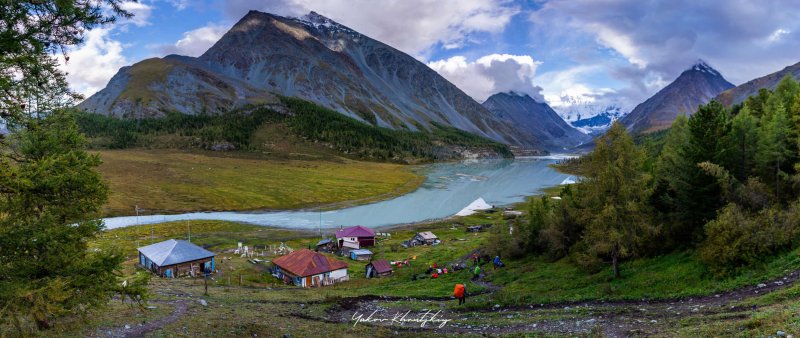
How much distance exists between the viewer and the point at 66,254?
550 inches

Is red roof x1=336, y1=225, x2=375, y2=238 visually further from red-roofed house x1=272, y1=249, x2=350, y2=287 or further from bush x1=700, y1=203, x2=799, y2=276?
bush x1=700, y1=203, x2=799, y2=276

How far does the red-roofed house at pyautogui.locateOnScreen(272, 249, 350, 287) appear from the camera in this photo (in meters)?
53.7

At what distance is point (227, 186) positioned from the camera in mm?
145250

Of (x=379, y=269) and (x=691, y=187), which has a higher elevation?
(x=691, y=187)

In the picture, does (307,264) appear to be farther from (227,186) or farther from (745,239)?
(227,186)

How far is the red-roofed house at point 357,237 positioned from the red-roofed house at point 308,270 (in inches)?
752

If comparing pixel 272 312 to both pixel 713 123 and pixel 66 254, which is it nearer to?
pixel 66 254

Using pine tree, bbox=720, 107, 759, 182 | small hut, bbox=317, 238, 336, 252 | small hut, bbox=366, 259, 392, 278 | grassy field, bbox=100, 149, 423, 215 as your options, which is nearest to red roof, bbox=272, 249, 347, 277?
small hut, bbox=366, 259, 392, 278

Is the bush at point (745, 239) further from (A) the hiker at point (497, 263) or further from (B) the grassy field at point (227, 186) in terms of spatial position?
(B) the grassy field at point (227, 186)

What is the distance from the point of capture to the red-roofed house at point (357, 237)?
252 ft

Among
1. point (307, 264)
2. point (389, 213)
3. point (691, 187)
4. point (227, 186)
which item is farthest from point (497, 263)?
point (227, 186)

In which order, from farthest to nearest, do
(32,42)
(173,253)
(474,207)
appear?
(474,207), (173,253), (32,42)

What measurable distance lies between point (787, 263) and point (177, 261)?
60.6 metres

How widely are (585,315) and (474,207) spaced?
102235mm
